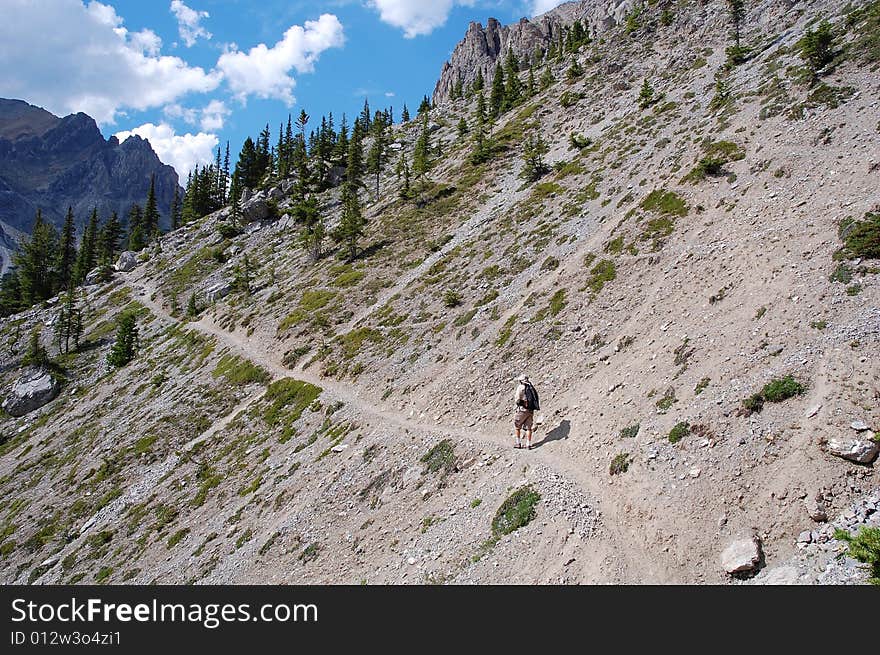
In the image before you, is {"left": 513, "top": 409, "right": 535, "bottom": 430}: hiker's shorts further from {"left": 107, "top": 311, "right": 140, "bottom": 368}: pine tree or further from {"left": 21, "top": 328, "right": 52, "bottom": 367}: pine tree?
{"left": 21, "top": 328, "right": 52, "bottom": 367}: pine tree

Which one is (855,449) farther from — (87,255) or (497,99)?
(87,255)

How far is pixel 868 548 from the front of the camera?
825cm

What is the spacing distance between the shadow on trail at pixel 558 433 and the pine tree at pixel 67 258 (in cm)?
14313

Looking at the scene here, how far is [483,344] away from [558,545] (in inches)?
709

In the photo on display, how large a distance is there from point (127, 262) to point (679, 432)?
140 metres

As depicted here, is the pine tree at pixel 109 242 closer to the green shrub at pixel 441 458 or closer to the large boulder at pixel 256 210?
the large boulder at pixel 256 210

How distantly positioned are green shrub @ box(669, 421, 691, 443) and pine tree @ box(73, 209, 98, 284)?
14644 cm

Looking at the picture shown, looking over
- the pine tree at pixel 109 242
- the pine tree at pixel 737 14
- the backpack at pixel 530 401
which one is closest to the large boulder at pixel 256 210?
the pine tree at pixel 109 242

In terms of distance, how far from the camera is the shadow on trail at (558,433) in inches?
735

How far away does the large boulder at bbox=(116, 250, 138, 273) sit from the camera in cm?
11800

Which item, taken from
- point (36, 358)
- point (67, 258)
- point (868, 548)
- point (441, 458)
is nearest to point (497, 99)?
point (36, 358)

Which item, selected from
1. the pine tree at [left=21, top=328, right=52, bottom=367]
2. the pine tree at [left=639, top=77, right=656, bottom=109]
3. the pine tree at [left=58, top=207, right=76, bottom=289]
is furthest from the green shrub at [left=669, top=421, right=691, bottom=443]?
the pine tree at [left=58, top=207, right=76, bottom=289]
